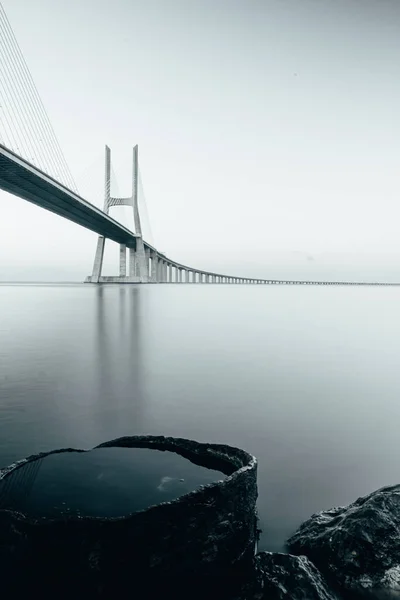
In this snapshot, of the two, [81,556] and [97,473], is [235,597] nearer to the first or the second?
[81,556]

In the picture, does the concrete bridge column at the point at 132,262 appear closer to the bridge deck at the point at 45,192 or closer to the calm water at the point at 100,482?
the bridge deck at the point at 45,192

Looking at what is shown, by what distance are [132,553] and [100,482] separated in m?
0.96

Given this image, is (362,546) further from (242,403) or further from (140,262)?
(140,262)

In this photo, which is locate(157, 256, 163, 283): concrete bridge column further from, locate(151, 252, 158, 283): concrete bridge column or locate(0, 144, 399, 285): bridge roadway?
locate(0, 144, 399, 285): bridge roadway

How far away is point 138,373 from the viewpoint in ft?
25.4

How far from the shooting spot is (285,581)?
1904 millimetres

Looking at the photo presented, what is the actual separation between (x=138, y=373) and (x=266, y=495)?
4.99m

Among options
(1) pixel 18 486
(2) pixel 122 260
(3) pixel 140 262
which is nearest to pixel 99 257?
(2) pixel 122 260

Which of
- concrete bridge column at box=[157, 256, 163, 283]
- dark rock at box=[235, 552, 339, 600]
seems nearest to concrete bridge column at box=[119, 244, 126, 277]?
concrete bridge column at box=[157, 256, 163, 283]

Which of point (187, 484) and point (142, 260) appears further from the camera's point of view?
point (142, 260)

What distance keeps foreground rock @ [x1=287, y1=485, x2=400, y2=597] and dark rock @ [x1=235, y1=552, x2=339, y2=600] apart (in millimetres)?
142

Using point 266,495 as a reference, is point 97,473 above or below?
above

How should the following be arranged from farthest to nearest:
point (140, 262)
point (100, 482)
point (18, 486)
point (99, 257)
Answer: point (99, 257) < point (140, 262) < point (100, 482) < point (18, 486)

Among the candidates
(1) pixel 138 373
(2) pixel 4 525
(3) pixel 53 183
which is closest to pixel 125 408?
(1) pixel 138 373
